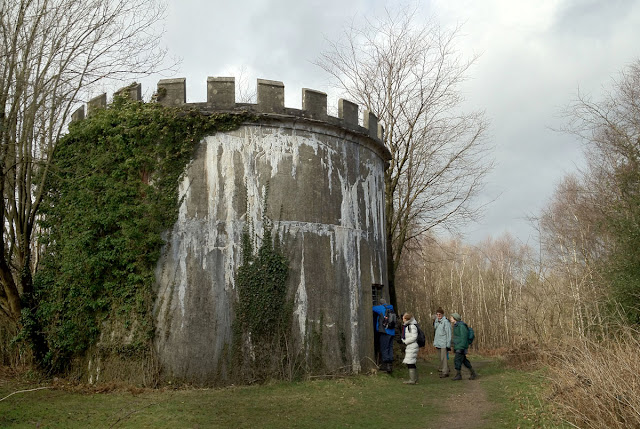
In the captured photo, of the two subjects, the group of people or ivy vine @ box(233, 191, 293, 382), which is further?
the group of people

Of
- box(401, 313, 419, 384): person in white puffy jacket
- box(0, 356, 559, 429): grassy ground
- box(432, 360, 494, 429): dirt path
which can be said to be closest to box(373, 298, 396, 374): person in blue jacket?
box(401, 313, 419, 384): person in white puffy jacket

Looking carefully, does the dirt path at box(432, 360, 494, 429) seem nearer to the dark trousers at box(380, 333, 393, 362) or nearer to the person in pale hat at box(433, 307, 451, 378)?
the person in pale hat at box(433, 307, 451, 378)

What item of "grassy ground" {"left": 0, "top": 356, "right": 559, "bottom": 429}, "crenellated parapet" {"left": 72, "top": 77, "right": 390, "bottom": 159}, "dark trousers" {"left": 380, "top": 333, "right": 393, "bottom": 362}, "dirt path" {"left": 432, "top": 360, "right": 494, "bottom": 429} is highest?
"crenellated parapet" {"left": 72, "top": 77, "right": 390, "bottom": 159}

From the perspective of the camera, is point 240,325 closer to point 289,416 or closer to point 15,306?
point 289,416

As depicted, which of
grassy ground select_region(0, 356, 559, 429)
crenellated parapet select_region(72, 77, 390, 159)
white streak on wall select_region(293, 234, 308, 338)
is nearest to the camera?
→ grassy ground select_region(0, 356, 559, 429)

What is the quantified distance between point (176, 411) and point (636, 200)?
35.8 ft

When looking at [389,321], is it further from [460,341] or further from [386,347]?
[460,341]

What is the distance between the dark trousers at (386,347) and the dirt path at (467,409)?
5.75ft

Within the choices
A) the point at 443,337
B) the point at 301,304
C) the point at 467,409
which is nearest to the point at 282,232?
the point at 301,304

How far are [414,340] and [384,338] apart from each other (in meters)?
1.08

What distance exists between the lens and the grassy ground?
8.17 m

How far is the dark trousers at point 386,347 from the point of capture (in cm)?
1311

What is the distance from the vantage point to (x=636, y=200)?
522 inches

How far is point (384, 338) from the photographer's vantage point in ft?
43.6
